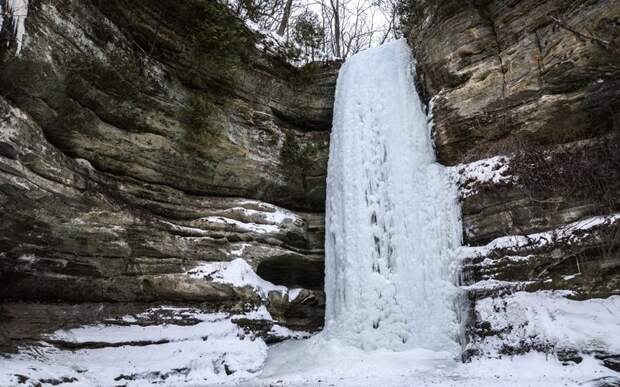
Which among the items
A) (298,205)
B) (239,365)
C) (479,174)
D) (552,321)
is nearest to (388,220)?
(479,174)

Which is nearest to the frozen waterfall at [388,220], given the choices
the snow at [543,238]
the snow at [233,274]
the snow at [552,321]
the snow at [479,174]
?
the snow at [479,174]

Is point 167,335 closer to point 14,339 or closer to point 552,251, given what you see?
point 14,339

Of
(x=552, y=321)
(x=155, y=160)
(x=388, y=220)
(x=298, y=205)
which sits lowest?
(x=552, y=321)

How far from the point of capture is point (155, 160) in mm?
11094

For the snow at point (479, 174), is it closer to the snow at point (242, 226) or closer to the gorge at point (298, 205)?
the gorge at point (298, 205)

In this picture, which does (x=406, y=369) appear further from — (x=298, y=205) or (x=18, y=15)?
(x=18, y=15)

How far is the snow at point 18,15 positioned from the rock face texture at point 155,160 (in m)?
0.13

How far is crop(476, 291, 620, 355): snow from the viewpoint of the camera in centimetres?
746

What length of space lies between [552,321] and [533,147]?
3704 millimetres

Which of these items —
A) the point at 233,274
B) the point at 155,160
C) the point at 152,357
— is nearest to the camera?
the point at 152,357

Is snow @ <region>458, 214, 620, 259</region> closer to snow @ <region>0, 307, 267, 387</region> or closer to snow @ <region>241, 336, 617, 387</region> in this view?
snow @ <region>241, 336, 617, 387</region>

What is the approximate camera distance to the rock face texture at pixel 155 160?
8.52m

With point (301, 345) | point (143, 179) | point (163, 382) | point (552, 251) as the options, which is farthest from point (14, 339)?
point (552, 251)

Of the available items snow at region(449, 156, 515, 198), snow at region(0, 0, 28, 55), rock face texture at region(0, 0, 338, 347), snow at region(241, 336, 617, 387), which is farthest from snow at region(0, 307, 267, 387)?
snow at region(449, 156, 515, 198)
